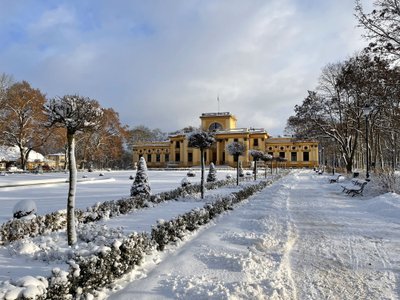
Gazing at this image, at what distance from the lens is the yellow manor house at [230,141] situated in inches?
2840

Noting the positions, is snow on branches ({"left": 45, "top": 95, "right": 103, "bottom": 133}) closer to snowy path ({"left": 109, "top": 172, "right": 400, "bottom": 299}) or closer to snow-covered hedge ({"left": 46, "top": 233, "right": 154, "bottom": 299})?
snow-covered hedge ({"left": 46, "top": 233, "right": 154, "bottom": 299})

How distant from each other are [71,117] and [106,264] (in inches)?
103

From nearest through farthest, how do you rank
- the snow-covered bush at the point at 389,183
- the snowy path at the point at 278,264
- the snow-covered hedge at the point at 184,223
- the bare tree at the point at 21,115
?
the snowy path at the point at 278,264 → the snow-covered hedge at the point at 184,223 → the snow-covered bush at the point at 389,183 → the bare tree at the point at 21,115

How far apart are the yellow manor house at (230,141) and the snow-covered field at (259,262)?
5939 cm

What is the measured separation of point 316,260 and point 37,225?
523 centimetres

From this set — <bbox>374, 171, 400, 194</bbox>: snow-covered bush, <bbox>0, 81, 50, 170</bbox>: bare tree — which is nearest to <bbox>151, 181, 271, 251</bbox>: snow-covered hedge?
<bbox>374, 171, 400, 194</bbox>: snow-covered bush

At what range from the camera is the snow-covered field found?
420 cm

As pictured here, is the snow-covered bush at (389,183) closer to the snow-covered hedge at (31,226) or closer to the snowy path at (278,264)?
the snowy path at (278,264)

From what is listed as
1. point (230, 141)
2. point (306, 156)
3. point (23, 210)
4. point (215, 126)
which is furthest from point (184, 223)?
point (215, 126)

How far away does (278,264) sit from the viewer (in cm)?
523

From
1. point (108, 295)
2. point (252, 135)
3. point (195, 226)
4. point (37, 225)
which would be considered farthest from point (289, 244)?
point (252, 135)

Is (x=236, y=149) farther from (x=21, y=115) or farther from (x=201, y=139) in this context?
(x=21, y=115)

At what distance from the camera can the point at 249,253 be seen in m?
5.68

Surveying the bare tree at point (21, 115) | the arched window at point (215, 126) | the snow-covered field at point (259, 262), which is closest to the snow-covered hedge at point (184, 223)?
the snow-covered field at point (259, 262)
